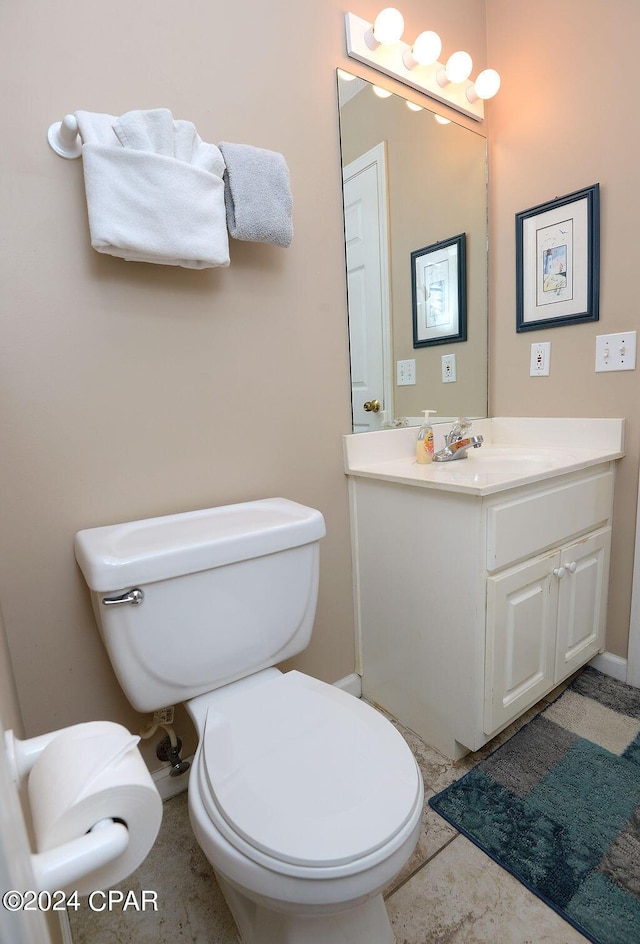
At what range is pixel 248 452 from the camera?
1312 millimetres

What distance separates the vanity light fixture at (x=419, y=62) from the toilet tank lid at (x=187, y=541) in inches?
54.4

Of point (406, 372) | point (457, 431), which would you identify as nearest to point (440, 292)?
point (406, 372)

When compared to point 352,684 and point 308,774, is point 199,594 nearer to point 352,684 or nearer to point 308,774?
point 308,774

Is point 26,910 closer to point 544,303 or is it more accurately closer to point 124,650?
point 124,650

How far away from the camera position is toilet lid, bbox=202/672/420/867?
27.1 inches

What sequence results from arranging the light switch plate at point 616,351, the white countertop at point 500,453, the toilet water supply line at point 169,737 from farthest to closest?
1. the light switch plate at point 616,351
2. the white countertop at point 500,453
3. the toilet water supply line at point 169,737

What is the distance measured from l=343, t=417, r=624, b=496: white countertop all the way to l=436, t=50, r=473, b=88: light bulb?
115 cm

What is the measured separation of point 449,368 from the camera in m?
1.79

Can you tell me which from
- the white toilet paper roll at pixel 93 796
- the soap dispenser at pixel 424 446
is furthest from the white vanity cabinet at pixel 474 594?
the white toilet paper roll at pixel 93 796

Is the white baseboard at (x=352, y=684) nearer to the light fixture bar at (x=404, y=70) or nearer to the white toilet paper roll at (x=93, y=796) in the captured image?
the white toilet paper roll at (x=93, y=796)

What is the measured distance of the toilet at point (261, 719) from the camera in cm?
69

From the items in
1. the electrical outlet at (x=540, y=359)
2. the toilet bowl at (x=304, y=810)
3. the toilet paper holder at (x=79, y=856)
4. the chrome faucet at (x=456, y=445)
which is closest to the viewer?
the toilet paper holder at (x=79, y=856)

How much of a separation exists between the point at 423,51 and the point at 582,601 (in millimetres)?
1798

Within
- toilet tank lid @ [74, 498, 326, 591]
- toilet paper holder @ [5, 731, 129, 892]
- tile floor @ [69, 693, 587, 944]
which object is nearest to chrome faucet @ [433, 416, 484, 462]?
toilet tank lid @ [74, 498, 326, 591]
